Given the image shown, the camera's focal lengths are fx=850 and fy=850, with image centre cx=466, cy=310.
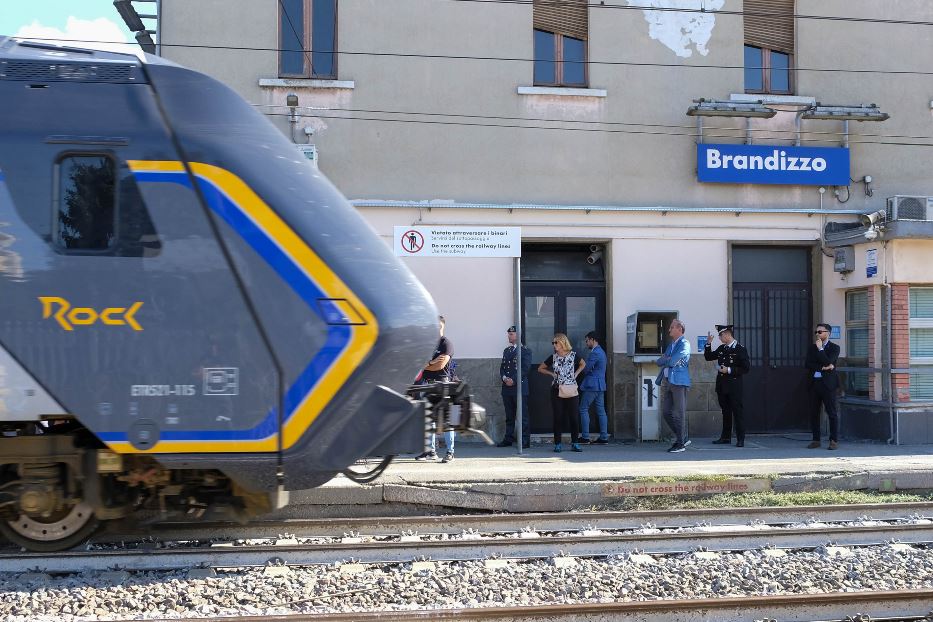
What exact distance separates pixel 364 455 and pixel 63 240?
2.28 m

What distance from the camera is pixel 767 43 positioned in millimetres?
13555

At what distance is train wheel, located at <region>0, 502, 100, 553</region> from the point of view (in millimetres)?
6125

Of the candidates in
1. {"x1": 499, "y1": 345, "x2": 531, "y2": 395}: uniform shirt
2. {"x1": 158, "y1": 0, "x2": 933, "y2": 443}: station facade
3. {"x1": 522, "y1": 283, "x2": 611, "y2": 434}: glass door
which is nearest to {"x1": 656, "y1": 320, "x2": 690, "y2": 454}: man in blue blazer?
{"x1": 158, "y1": 0, "x2": 933, "y2": 443}: station facade

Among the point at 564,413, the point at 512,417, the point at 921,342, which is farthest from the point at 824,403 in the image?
the point at 512,417

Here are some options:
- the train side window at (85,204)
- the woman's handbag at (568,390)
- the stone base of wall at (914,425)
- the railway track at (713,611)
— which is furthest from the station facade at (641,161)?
the railway track at (713,611)

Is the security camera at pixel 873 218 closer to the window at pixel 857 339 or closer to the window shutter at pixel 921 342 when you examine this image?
the window at pixel 857 339

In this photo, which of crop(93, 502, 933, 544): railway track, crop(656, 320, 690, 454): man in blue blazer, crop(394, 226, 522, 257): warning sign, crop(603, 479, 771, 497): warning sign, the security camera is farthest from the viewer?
the security camera

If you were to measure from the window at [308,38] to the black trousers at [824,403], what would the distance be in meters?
8.26

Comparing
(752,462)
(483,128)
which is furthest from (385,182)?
(752,462)

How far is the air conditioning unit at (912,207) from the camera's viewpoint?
40.3 ft

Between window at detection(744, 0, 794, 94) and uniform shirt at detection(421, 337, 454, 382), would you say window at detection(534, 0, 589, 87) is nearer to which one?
window at detection(744, 0, 794, 94)

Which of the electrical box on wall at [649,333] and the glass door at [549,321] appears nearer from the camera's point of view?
the electrical box on wall at [649,333]

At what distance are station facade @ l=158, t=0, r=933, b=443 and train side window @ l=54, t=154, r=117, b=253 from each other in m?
7.03

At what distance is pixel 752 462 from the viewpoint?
10031mm
